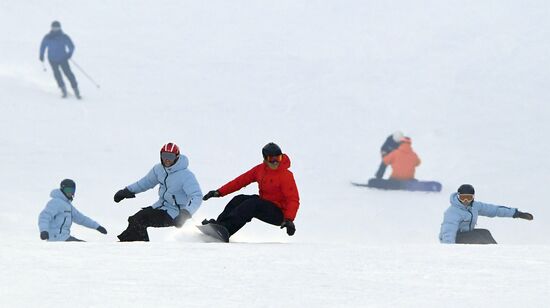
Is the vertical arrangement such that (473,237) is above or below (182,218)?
above

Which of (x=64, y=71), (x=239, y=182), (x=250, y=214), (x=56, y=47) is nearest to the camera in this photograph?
(x=250, y=214)

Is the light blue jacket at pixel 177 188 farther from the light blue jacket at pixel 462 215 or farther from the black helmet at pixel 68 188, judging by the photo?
the light blue jacket at pixel 462 215

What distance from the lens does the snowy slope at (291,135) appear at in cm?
Answer: 587

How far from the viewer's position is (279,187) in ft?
29.1

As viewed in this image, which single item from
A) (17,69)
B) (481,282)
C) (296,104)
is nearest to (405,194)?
(296,104)

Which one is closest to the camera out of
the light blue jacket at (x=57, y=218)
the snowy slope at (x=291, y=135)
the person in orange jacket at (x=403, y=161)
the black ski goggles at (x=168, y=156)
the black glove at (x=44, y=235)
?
the snowy slope at (x=291, y=135)

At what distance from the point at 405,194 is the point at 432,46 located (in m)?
12.0

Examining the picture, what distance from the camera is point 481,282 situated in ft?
19.4

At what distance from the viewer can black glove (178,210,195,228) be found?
9.02 metres

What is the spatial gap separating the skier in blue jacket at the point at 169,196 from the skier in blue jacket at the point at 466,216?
1.87 metres

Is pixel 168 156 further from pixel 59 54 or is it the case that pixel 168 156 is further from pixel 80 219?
pixel 59 54

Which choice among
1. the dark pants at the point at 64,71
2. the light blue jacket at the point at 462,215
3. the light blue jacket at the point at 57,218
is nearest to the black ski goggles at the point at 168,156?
the light blue jacket at the point at 57,218

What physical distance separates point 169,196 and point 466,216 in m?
2.20

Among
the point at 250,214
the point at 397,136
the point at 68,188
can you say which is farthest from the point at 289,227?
the point at 397,136
